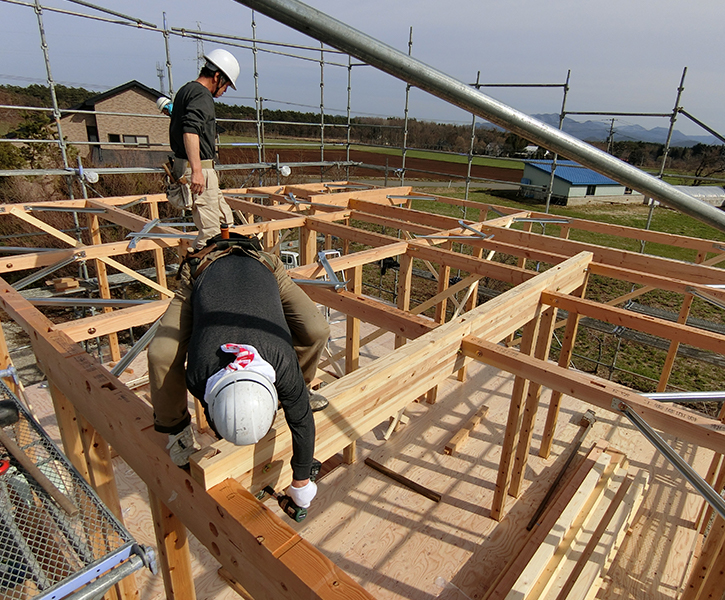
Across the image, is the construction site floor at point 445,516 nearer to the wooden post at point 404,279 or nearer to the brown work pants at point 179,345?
the wooden post at point 404,279

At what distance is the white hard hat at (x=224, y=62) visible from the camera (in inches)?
141

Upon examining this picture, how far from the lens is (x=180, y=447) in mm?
2070

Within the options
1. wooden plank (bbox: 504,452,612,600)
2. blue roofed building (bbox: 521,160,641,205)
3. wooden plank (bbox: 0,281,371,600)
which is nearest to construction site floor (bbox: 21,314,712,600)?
wooden plank (bbox: 504,452,612,600)

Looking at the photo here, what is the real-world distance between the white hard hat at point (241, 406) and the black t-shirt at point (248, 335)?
5.2 inches

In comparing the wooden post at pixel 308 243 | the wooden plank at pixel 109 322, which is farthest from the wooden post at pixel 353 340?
the wooden plank at pixel 109 322

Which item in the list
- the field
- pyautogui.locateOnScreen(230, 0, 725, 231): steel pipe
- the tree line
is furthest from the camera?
the tree line

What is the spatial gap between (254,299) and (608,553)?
158 inches

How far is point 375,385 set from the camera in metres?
2.66

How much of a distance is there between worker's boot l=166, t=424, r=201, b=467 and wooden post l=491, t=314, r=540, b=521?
2.95 meters

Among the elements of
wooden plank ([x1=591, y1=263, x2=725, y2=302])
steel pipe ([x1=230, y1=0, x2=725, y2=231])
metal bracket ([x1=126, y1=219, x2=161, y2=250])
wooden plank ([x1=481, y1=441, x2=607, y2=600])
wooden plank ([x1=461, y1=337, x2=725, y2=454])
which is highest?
steel pipe ([x1=230, y1=0, x2=725, y2=231])

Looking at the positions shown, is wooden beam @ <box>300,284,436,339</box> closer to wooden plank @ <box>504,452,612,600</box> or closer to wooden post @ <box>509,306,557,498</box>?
wooden post @ <box>509,306,557,498</box>

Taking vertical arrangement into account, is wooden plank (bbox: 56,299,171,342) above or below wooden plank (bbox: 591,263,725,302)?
below

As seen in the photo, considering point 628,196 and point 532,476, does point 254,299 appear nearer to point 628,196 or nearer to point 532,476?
point 532,476

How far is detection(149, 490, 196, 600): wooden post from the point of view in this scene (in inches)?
93.6
